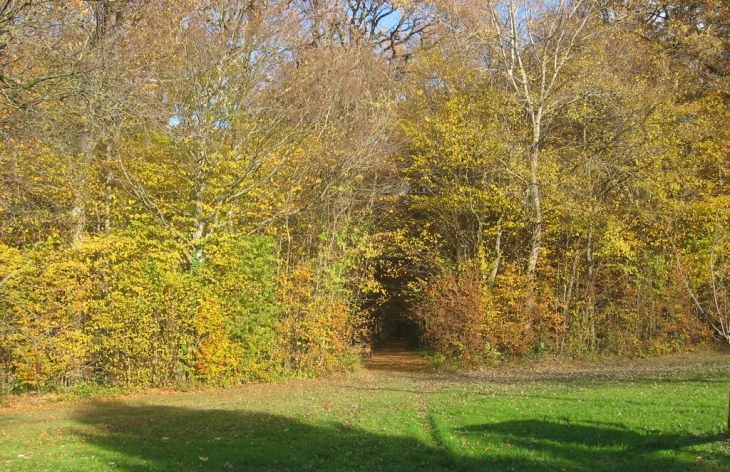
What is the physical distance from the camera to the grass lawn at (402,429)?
7.43 meters

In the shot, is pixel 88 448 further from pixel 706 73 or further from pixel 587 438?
pixel 706 73

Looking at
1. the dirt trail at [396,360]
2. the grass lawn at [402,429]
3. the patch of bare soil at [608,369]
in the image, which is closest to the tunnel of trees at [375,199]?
the patch of bare soil at [608,369]

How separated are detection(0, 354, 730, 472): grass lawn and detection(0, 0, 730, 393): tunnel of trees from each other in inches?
107

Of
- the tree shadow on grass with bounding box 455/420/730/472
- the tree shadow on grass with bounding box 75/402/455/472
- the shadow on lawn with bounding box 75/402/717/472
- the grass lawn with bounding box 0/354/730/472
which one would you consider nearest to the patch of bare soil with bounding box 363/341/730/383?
the grass lawn with bounding box 0/354/730/472

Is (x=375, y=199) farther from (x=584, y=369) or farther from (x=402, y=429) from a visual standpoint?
(x=402, y=429)

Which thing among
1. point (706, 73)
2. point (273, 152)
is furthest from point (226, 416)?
point (706, 73)

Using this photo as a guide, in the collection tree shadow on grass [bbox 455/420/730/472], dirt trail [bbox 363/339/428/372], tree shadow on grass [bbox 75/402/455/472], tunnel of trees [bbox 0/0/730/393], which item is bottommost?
dirt trail [bbox 363/339/428/372]

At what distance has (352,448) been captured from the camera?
27.4 ft

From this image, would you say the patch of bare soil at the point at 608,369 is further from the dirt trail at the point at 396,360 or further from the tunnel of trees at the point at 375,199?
the dirt trail at the point at 396,360

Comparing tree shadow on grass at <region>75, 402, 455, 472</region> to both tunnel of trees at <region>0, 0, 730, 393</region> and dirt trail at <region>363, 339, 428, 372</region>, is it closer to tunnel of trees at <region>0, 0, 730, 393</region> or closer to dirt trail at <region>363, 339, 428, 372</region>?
tunnel of trees at <region>0, 0, 730, 393</region>

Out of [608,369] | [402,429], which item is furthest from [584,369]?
[402,429]

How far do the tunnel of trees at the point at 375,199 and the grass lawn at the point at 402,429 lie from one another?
2729mm

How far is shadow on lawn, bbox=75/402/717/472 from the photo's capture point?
7.20 m

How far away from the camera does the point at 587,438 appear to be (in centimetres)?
810
